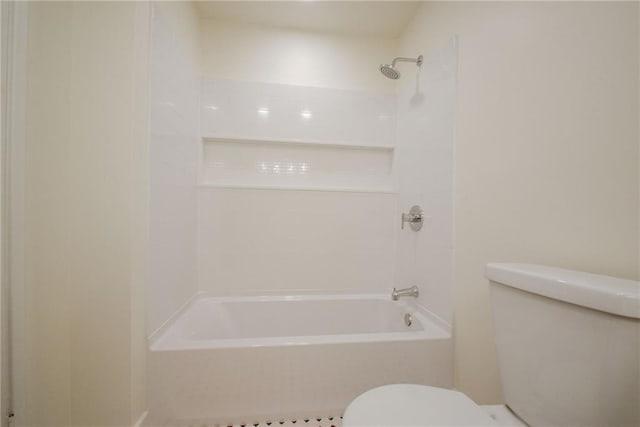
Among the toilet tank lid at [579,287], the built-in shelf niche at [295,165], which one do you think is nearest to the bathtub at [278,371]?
the toilet tank lid at [579,287]

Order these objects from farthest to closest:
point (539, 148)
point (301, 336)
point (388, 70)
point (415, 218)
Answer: point (415, 218), point (388, 70), point (301, 336), point (539, 148)

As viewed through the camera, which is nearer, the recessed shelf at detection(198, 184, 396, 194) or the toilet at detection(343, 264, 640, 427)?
the toilet at detection(343, 264, 640, 427)

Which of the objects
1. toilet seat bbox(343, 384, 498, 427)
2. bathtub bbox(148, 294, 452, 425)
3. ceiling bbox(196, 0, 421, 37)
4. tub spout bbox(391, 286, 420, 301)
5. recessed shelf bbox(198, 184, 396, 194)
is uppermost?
ceiling bbox(196, 0, 421, 37)

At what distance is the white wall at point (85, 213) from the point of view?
86 centimetres

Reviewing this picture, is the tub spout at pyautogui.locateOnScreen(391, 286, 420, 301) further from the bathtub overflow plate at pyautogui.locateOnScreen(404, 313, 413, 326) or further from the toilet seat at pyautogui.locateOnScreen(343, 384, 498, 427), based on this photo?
the toilet seat at pyautogui.locateOnScreen(343, 384, 498, 427)

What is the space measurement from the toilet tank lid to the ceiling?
179 cm

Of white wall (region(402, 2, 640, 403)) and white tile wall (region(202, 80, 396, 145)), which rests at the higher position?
white tile wall (region(202, 80, 396, 145))

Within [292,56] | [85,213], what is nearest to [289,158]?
[292,56]

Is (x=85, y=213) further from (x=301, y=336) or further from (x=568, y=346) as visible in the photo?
(x=568, y=346)

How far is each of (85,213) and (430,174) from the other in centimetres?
163

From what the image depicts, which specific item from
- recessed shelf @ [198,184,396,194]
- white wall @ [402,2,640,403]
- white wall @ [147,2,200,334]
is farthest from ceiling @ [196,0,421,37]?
recessed shelf @ [198,184,396,194]

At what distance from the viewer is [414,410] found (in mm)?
631

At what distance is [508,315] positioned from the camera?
2.27 feet

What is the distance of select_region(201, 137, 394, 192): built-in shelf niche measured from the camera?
1.78 metres
